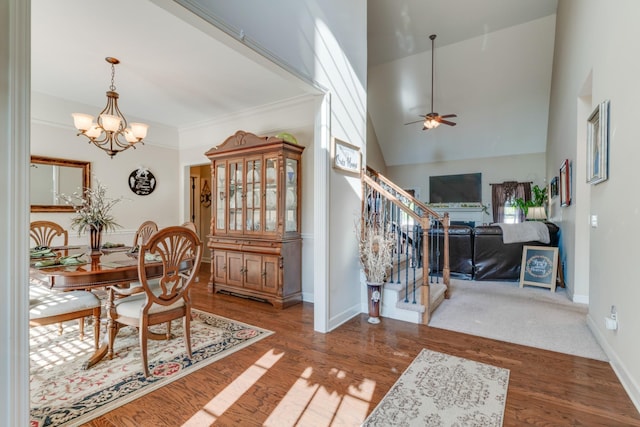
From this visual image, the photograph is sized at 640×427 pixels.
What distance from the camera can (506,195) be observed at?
8719 mm

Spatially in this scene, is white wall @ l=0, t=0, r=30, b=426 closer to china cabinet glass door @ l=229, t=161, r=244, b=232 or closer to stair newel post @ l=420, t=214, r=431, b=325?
stair newel post @ l=420, t=214, r=431, b=325

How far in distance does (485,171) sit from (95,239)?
365 inches

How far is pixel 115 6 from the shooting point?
2459 millimetres

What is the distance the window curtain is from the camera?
28.0 feet

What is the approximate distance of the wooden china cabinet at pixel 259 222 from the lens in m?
3.97

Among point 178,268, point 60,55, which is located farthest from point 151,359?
point 60,55

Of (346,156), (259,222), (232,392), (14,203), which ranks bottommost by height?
(232,392)

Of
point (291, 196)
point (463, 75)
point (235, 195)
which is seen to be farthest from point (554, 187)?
point (235, 195)

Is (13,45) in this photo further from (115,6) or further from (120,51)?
(120,51)

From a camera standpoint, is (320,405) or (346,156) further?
(346,156)

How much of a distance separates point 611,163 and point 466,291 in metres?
2.58

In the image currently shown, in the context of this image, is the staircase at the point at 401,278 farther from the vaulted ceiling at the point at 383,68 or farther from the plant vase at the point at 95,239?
the plant vase at the point at 95,239

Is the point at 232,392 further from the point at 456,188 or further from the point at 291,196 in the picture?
the point at 456,188

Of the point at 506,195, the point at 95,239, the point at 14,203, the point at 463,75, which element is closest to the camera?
the point at 14,203
